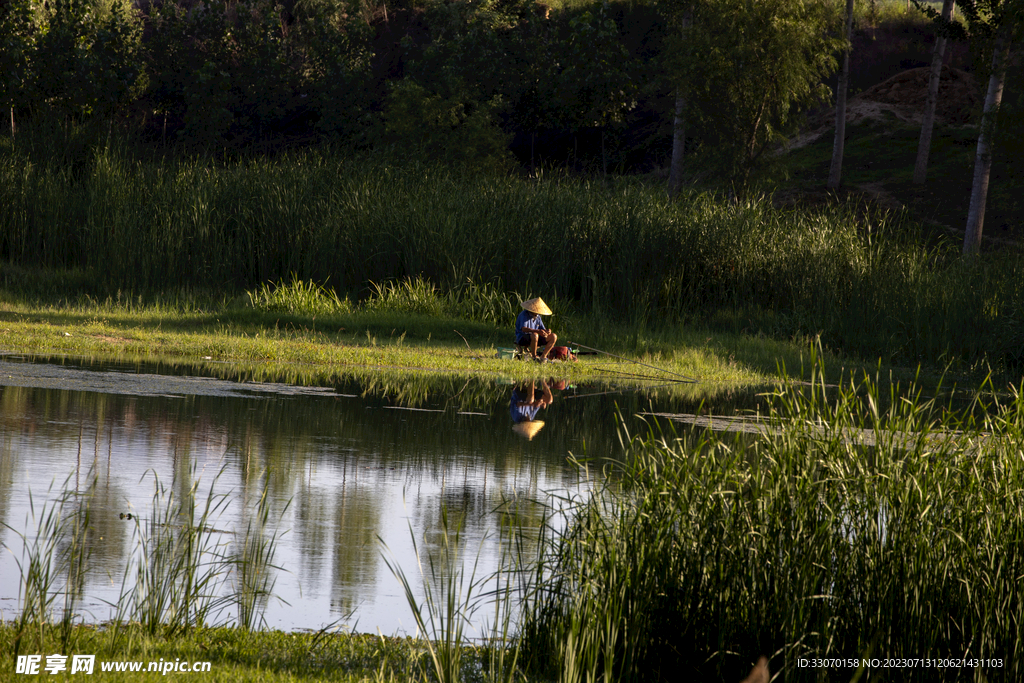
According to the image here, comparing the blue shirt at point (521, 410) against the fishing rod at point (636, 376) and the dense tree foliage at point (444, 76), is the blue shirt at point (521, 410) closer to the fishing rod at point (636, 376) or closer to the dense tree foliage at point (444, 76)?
the fishing rod at point (636, 376)

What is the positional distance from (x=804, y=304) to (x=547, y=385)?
851 cm

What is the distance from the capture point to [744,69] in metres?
29.1

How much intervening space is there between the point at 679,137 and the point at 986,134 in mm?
8550

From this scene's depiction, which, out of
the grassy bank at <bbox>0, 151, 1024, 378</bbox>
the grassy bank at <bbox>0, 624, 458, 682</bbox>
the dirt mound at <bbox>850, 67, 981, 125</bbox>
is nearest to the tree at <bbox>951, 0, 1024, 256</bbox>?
the grassy bank at <bbox>0, 151, 1024, 378</bbox>

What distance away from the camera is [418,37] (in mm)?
53031

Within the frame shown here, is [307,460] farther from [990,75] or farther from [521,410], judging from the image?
[990,75]

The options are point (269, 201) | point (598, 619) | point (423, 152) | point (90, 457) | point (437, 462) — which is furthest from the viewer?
point (423, 152)

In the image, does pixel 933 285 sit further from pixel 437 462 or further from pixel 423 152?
pixel 423 152

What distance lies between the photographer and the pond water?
249 inches

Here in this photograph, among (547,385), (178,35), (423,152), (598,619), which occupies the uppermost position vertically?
(178,35)

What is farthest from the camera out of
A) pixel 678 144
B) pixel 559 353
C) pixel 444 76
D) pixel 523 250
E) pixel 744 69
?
pixel 444 76

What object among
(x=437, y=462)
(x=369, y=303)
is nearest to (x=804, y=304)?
(x=369, y=303)

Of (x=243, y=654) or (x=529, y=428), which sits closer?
(x=243, y=654)

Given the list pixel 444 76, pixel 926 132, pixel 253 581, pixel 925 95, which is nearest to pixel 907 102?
pixel 925 95
